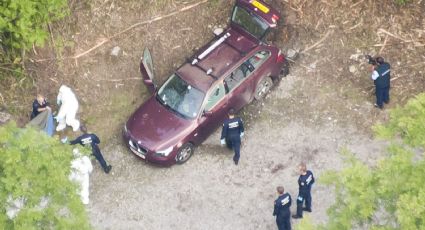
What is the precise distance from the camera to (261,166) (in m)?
16.0

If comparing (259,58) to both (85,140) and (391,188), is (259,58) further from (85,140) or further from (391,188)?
(391,188)

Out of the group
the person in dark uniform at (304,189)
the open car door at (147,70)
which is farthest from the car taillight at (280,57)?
the person in dark uniform at (304,189)

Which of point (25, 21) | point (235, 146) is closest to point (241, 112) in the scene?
point (235, 146)

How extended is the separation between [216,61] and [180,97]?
4.05ft

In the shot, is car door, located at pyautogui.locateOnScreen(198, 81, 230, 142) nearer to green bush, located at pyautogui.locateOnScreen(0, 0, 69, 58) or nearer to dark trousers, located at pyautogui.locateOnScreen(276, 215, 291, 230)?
dark trousers, located at pyautogui.locateOnScreen(276, 215, 291, 230)

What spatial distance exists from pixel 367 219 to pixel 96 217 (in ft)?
22.8

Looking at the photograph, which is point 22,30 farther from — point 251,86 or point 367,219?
point 367,219

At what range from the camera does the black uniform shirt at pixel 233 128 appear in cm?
1550

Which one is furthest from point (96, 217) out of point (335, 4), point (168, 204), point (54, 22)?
point (335, 4)

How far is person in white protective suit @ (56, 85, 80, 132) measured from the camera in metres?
16.5

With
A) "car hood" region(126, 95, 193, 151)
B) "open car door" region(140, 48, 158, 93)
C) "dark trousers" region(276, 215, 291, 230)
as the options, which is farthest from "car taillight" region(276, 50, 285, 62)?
"dark trousers" region(276, 215, 291, 230)

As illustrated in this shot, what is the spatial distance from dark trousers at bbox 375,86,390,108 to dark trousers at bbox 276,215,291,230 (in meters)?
4.00

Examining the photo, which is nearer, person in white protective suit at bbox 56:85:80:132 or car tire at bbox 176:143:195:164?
car tire at bbox 176:143:195:164

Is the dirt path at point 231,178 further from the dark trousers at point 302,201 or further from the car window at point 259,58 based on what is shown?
the car window at point 259,58
